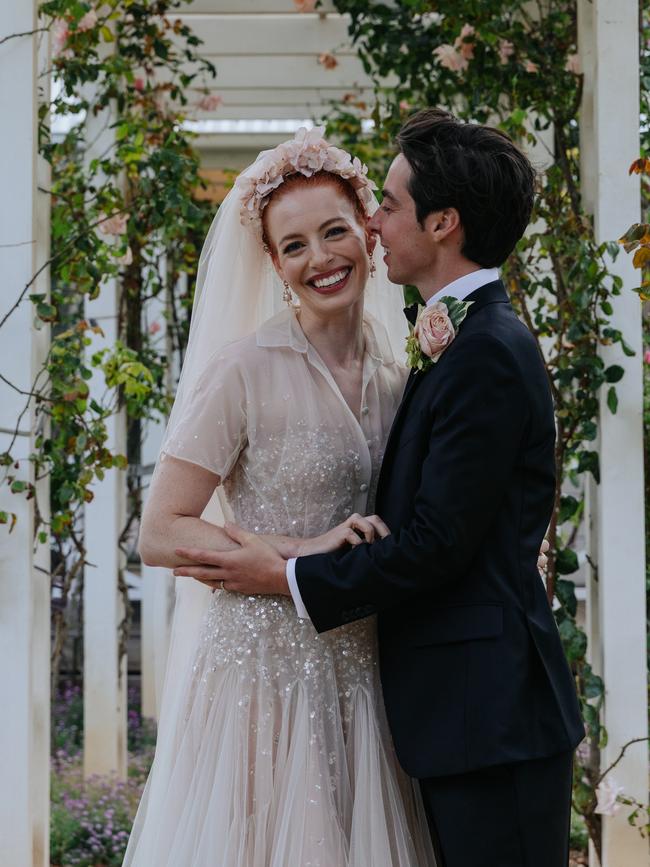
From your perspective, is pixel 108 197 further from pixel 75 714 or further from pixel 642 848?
pixel 75 714

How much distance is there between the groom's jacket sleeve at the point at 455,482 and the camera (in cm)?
209

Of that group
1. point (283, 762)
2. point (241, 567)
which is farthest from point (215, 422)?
point (283, 762)

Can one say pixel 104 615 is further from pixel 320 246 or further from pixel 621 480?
pixel 320 246

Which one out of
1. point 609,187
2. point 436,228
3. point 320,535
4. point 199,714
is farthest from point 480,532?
point 609,187

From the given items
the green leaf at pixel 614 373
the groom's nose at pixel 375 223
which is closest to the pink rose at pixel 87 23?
the green leaf at pixel 614 373

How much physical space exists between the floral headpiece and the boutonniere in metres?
0.43

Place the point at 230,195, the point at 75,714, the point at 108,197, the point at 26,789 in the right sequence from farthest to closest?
the point at 75,714
the point at 108,197
the point at 26,789
the point at 230,195

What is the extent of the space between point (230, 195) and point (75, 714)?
465 centimetres

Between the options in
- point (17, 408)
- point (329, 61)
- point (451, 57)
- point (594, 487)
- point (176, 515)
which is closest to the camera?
point (176, 515)

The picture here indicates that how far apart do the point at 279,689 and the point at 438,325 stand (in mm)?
771

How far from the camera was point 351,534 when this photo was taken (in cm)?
222

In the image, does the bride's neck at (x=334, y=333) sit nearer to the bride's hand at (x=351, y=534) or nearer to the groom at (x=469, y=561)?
the groom at (x=469, y=561)

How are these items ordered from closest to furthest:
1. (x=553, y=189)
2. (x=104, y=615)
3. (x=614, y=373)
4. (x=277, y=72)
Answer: (x=614, y=373) < (x=553, y=189) < (x=104, y=615) < (x=277, y=72)

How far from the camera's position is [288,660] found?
7.94ft
